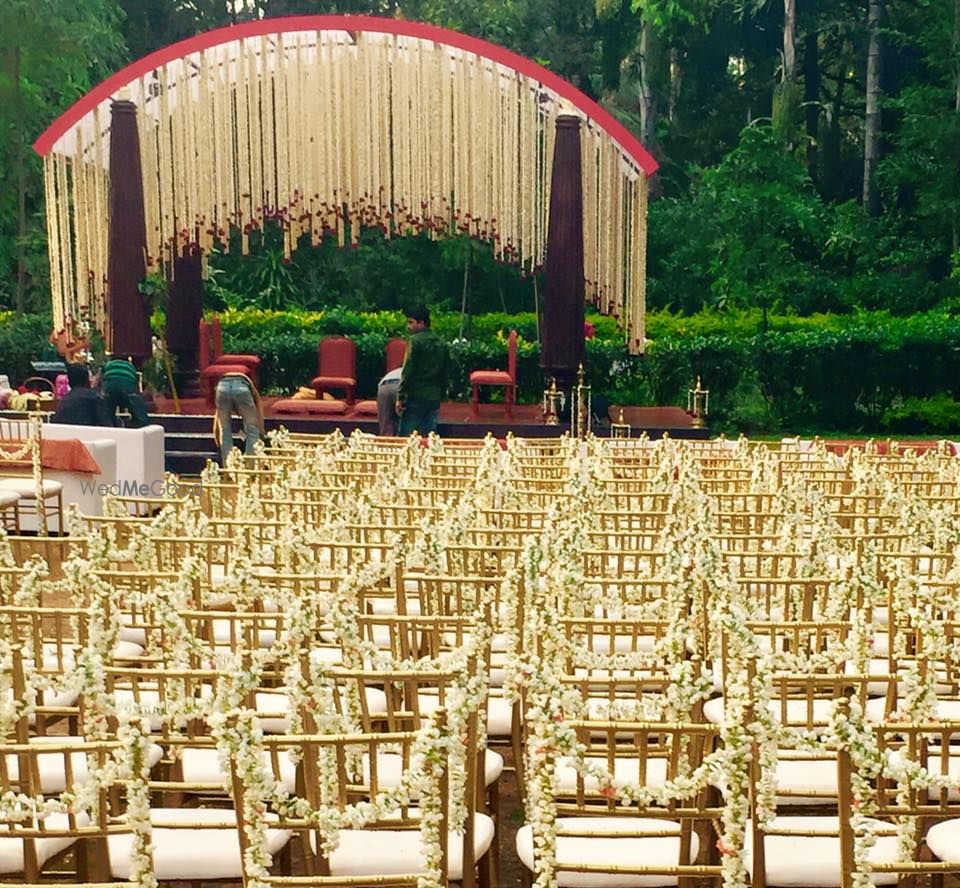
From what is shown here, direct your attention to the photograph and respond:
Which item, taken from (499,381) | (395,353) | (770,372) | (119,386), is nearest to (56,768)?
(119,386)

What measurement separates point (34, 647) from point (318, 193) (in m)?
13.2

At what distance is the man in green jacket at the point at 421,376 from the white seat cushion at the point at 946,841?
1039 centimetres

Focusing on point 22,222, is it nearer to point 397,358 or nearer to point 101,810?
point 397,358

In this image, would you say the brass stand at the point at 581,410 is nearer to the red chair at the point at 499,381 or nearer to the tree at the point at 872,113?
the red chair at the point at 499,381

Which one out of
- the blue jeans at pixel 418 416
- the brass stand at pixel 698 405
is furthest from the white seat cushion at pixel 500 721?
the brass stand at pixel 698 405

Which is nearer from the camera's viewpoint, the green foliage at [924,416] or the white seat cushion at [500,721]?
the white seat cushion at [500,721]

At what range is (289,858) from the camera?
4582mm

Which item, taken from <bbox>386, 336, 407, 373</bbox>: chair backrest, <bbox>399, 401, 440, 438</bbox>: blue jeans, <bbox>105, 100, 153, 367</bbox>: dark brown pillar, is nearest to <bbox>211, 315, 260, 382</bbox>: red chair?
<bbox>386, 336, 407, 373</bbox>: chair backrest

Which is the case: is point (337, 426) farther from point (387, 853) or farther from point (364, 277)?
point (364, 277)

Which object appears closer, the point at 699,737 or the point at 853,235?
the point at 699,737

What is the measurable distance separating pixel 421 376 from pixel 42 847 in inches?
427

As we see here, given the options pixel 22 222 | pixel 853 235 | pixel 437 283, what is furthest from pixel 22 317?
pixel 853 235

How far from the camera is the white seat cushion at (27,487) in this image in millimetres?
12453

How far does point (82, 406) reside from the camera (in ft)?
48.0
